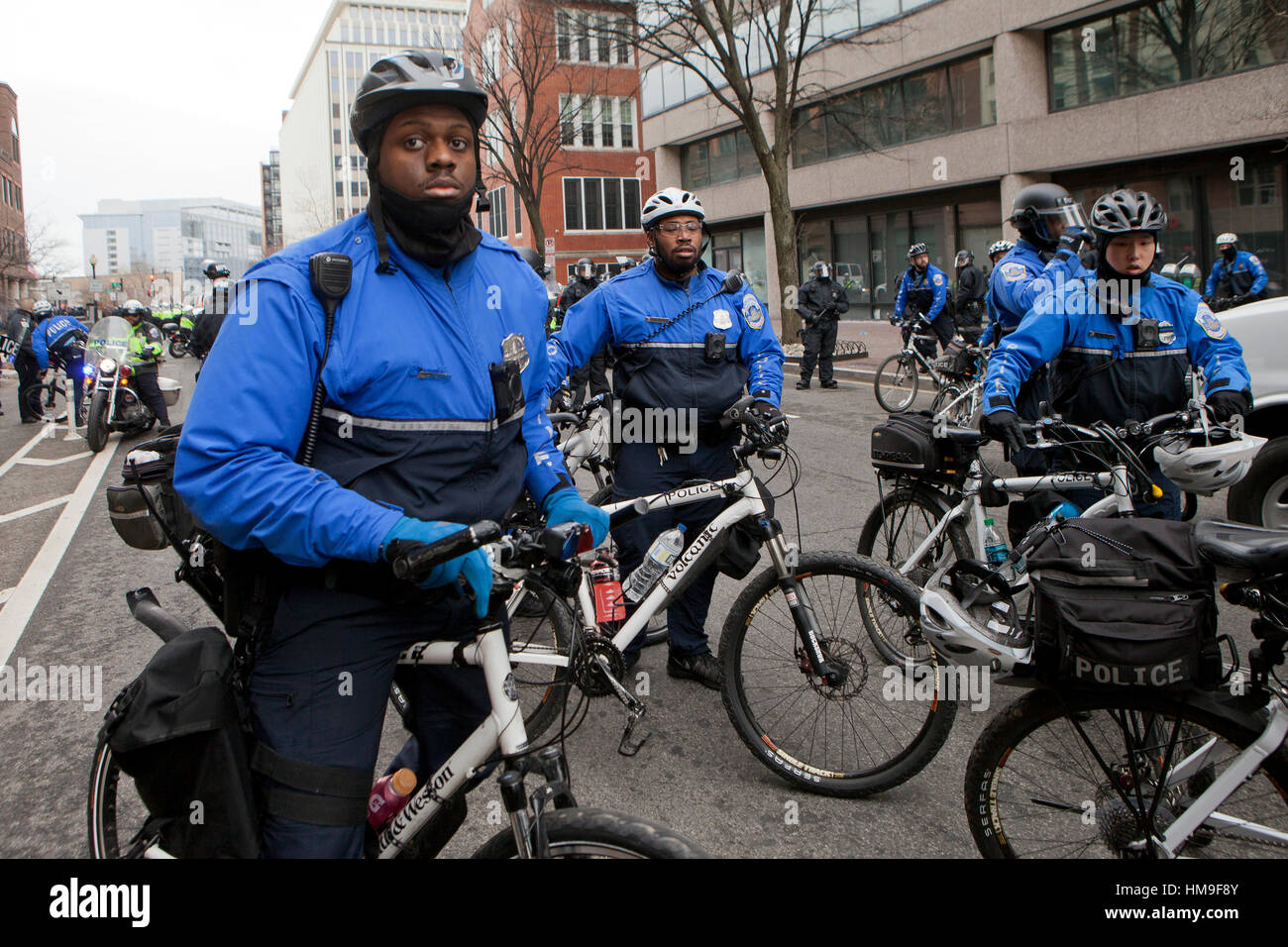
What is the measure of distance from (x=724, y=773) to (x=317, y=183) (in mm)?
114190

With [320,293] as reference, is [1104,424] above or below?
below

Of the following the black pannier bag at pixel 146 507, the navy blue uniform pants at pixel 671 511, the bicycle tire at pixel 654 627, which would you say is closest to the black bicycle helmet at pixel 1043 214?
the navy blue uniform pants at pixel 671 511

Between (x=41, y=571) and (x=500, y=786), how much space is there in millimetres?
6541

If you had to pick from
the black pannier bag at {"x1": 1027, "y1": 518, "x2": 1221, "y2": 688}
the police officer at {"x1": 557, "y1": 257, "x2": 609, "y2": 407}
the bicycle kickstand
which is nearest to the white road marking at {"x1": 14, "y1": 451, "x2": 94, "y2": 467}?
the police officer at {"x1": 557, "y1": 257, "x2": 609, "y2": 407}

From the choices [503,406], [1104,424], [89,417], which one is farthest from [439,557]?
[89,417]

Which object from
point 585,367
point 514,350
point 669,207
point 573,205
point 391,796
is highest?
point 573,205

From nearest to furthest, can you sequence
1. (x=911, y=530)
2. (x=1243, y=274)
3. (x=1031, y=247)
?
(x=911, y=530)
(x=1031, y=247)
(x=1243, y=274)

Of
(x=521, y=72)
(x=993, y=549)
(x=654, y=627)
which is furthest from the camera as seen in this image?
(x=521, y=72)

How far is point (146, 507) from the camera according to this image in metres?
2.73

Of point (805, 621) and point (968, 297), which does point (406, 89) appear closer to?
point (805, 621)

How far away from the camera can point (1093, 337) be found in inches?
173

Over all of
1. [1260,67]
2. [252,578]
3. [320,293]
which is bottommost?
[252,578]

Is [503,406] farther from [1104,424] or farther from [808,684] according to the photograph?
[1104,424]

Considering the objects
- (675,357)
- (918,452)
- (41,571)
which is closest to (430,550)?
(675,357)
